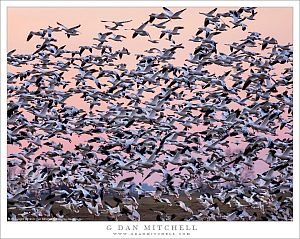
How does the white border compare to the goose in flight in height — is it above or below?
below

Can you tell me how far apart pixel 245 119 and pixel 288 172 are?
284cm

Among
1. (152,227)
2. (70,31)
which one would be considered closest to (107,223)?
(152,227)

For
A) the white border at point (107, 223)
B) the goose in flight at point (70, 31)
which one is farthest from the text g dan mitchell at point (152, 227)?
the goose in flight at point (70, 31)

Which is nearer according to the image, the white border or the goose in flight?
the white border

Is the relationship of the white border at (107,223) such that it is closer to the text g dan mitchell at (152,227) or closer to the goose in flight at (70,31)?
the text g dan mitchell at (152,227)

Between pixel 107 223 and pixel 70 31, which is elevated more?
pixel 70 31

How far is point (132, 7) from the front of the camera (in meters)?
22.4

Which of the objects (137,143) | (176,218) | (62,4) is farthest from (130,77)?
(62,4)

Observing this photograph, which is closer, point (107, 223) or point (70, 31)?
point (107, 223)

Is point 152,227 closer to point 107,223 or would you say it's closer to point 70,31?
point 107,223

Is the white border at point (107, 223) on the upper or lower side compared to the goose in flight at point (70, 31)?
lower

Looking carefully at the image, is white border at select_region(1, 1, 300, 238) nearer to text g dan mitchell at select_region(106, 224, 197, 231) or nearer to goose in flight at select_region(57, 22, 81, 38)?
text g dan mitchell at select_region(106, 224, 197, 231)

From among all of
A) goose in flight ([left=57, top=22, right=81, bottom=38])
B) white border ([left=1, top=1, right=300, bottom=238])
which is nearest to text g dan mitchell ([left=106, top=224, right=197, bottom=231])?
white border ([left=1, top=1, right=300, bottom=238])

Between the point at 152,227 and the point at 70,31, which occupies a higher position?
the point at 70,31
